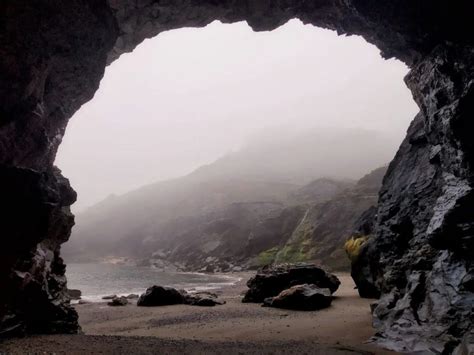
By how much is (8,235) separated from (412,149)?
20905mm

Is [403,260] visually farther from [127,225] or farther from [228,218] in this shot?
[127,225]

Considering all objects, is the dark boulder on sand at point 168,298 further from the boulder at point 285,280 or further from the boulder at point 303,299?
the boulder at point 303,299

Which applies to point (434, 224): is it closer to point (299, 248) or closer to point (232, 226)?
point (299, 248)

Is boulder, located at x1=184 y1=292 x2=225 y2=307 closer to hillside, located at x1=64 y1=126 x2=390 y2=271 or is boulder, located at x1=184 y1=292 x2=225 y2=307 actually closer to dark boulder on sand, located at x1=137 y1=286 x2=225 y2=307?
dark boulder on sand, located at x1=137 y1=286 x2=225 y2=307

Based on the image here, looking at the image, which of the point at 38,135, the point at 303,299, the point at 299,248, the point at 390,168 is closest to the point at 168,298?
the point at 303,299

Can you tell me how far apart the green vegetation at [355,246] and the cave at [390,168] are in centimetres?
203

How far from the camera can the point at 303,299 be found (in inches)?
905

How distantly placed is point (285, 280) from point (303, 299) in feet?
19.4

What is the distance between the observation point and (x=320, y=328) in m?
16.6

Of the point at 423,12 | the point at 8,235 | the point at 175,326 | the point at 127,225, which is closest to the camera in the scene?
the point at 8,235

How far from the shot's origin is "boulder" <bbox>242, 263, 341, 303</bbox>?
28312 millimetres

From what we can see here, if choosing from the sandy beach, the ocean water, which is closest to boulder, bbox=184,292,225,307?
the sandy beach

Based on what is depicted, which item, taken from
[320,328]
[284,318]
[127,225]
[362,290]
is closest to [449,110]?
[320,328]

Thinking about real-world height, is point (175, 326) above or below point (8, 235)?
below
